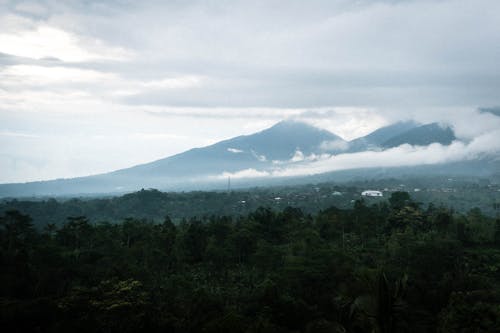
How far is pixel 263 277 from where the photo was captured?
31.2m

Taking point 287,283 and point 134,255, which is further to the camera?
point 134,255

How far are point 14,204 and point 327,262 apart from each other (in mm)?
83630

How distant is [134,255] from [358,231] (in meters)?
19.1

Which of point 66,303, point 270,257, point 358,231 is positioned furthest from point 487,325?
point 358,231

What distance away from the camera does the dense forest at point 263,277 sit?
1617 cm

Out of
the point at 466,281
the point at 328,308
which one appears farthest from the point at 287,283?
the point at 466,281

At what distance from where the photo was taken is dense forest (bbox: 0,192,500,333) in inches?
637

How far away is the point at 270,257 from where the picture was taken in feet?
109

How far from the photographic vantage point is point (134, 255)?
116 ft

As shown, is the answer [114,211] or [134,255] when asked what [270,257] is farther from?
[114,211]

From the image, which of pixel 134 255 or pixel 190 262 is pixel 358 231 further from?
pixel 134 255

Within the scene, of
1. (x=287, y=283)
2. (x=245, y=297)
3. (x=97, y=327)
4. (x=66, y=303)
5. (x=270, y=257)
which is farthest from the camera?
(x=270, y=257)

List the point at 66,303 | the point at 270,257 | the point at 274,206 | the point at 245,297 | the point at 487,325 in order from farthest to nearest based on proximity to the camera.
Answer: the point at 274,206, the point at 270,257, the point at 245,297, the point at 66,303, the point at 487,325

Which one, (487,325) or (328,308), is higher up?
(487,325)
